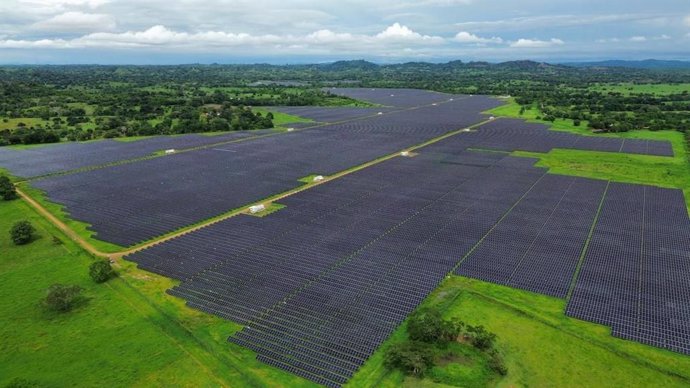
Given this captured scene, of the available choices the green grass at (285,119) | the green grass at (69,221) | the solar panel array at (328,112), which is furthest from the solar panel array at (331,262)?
the solar panel array at (328,112)

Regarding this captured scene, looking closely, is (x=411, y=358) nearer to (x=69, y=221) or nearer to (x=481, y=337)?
(x=481, y=337)

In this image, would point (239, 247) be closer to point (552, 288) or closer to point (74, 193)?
point (552, 288)

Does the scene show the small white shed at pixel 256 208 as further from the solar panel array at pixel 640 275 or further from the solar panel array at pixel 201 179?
the solar panel array at pixel 640 275

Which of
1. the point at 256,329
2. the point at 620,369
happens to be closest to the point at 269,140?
the point at 256,329

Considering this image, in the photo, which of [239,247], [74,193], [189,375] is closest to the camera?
[189,375]

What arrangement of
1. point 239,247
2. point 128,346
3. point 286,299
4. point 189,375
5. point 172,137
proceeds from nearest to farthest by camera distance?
point 189,375 < point 128,346 < point 286,299 < point 239,247 < point 172,137

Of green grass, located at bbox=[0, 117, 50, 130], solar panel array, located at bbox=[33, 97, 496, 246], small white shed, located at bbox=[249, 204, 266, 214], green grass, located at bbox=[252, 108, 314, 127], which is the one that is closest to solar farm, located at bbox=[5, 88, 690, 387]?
solar panel array, located at bbox=[33, 97, 496, 246]
